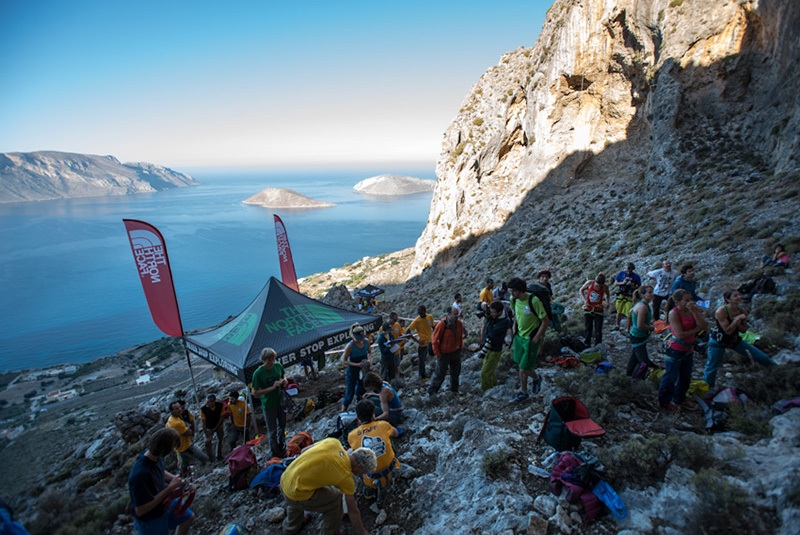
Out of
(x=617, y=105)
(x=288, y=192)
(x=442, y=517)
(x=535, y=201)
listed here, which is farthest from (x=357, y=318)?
(x=288, y=192)

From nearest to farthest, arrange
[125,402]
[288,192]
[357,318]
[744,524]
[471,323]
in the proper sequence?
1. [744,524]
2. [357,318]
3. [471,323]
4. [125,402]
5. [288,192]

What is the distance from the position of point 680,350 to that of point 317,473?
454 centimetres

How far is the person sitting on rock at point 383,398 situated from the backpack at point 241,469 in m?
1.94

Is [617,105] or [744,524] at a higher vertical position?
[617,105]

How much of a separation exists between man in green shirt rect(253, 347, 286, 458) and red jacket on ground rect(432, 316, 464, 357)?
2.52 m

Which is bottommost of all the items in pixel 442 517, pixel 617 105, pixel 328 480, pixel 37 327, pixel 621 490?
pixel 37 327

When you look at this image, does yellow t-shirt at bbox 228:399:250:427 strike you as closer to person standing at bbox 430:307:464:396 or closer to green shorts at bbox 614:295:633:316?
person standing at bbox 430:307:464:396

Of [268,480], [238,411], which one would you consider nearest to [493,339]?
[268,480]

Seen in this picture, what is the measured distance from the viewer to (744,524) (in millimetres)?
2836

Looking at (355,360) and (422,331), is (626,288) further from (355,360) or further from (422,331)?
(355,360)

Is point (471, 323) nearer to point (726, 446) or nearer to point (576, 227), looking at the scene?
point (726, 446)

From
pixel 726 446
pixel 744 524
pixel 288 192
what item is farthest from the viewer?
pixel 288 192

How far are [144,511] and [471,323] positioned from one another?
11.3m

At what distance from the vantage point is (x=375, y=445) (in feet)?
13.8
